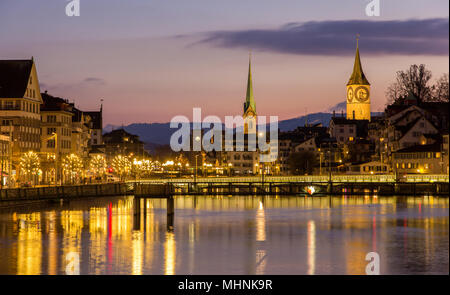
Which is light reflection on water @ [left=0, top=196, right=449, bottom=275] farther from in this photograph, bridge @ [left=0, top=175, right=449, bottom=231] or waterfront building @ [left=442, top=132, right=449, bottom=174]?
waterfront building @ [left=442, top=132, right=449, bottom=174]

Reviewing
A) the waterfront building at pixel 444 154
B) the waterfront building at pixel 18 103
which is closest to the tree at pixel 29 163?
the waterfront building at pixel 18 103

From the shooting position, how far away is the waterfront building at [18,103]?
13112 cm

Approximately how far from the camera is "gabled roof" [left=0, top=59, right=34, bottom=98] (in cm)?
13350

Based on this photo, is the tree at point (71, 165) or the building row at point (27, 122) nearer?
the building row at point (27, 122)

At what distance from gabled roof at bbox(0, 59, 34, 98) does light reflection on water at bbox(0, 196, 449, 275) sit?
3017 centimetres

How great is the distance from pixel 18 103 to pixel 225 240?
72.2 metres

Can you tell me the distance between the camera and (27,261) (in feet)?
181

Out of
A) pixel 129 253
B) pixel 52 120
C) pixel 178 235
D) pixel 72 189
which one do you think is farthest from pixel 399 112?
pixel 129 253

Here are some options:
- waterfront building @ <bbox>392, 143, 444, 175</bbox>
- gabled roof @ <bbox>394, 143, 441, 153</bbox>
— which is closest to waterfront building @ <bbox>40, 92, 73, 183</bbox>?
waterfront building @ <bbox>392, 143, 444, 175</bbox>

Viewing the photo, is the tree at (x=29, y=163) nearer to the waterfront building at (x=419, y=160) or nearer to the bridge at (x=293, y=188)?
the bridge at (x=293, y=188)

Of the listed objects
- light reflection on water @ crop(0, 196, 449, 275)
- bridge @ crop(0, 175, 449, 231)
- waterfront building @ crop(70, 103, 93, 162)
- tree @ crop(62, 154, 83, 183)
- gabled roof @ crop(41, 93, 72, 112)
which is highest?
gabled roof @ crop(41, 93, 72, 112)

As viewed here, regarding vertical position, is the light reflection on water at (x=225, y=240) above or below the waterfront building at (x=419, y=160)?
below

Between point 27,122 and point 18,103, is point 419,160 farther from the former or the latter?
point 18,103

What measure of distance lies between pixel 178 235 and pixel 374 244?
1738 centimetres
